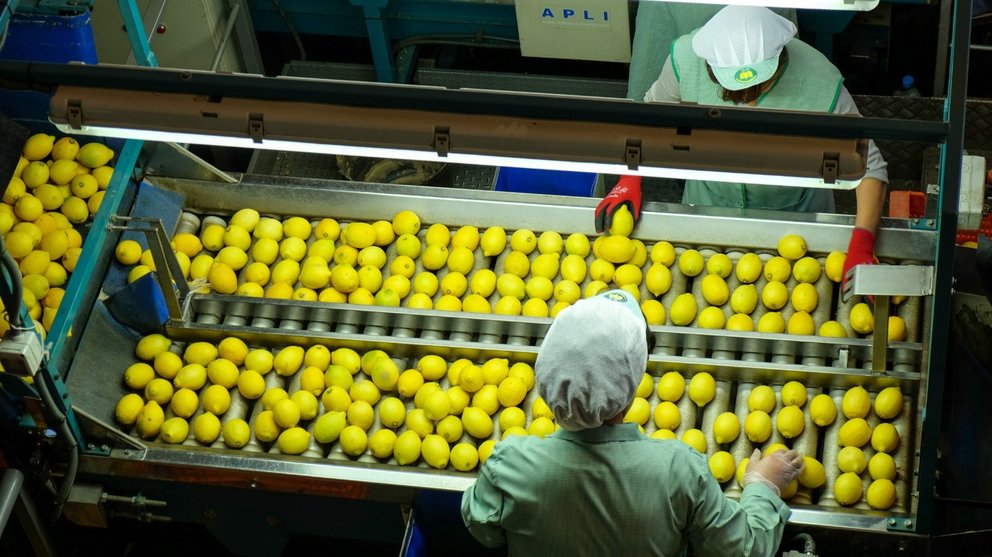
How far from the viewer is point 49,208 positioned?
5.11 meters

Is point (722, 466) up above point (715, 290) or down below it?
below

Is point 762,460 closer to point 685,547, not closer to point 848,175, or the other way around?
point 685,547

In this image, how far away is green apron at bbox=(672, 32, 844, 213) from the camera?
198 inches

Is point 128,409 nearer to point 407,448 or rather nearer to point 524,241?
point 407,448

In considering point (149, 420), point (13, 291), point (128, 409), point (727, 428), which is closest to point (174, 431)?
point (149, 420)

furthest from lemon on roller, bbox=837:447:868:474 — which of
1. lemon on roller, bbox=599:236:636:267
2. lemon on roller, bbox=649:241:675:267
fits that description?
lemon on roller, bbox=599:236:636:267

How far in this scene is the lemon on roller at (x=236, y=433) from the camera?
4621 millimetres

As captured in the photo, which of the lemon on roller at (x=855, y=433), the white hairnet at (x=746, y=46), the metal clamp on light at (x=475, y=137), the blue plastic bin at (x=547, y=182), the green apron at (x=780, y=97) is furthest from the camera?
the blue plastic bin at (x=547, y=182)

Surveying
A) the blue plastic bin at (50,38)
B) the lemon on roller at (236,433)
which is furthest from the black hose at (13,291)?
the blue plastic bin at (50,38)

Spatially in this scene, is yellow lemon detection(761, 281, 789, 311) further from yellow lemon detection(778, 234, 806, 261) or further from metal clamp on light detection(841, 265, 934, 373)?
metal clamp on light detection(841, 265, 934, 373)

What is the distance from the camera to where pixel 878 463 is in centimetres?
429

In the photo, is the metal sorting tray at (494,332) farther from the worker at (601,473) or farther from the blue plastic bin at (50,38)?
the worker at (601,473)

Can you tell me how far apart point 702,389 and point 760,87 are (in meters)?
1.46

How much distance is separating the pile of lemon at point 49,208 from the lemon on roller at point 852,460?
3324mm
